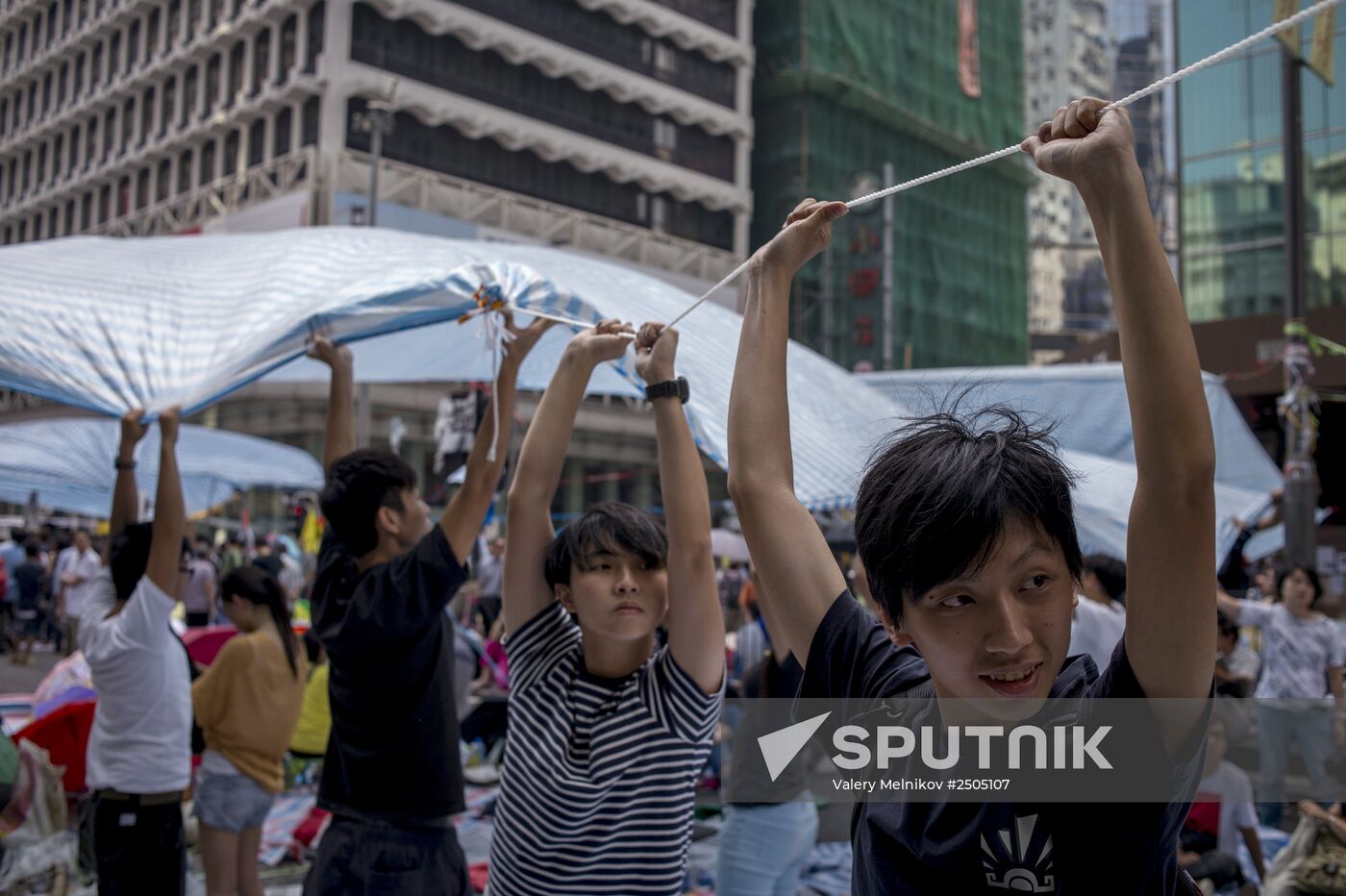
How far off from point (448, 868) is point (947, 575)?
187 cm

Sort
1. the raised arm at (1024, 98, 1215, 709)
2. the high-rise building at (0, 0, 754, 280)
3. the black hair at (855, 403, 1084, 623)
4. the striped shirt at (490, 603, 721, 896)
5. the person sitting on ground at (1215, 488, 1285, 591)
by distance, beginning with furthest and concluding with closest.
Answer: the high-rise building at (0, 0, 754, 280)
the person sitting on ground at (1215, 488, 1285, 591)
the striped shirt at (490, 603, 721, 896)
the black hair at (855, 403, 1084, 623)
the raised arm at (1024, 98, 1215, 709)

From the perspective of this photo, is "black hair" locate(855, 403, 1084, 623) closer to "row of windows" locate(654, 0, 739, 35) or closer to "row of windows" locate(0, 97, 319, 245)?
"row of windows" locate(0, 97, 319, 245)

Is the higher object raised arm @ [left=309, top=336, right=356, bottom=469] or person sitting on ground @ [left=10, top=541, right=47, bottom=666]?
raised arm @ [left=309, top=336, right=356, bottom=469]

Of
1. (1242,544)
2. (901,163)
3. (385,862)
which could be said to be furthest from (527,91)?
(385,862)

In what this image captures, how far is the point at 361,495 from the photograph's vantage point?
277cm

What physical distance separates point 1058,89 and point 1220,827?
73.0 meters

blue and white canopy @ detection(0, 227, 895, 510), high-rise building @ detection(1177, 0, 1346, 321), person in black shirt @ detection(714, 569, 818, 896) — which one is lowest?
person in black shirt @ detection(714, 569, 818, 896)

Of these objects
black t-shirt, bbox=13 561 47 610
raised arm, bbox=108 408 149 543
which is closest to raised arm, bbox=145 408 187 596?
raised arm, bbox=108 408 149 543

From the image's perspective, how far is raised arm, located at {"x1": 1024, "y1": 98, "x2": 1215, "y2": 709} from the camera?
1.05 m

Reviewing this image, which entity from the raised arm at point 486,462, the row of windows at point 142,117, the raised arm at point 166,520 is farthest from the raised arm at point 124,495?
the row of windows at point 142,117

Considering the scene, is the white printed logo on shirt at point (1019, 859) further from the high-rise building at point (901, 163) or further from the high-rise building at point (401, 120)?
the high-rise building at point (901, 163)

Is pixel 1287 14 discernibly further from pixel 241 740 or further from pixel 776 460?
pixel 241 740

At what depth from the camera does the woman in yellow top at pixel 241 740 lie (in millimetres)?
4359

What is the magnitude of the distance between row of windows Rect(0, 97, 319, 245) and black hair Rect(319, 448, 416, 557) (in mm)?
27079
